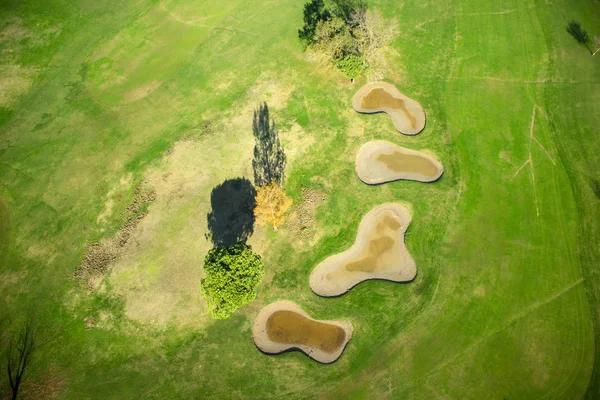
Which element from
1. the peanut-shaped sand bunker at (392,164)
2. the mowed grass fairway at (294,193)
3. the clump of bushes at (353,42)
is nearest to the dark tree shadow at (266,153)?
the mowed grass fairway at (294,193)

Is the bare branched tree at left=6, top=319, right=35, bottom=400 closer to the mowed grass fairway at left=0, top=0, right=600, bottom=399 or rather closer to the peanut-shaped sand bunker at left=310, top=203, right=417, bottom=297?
the mowed grass fairway at left=0, top=0, right=600, bottom=399

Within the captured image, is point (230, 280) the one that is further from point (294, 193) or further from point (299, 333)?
point (294, 193)

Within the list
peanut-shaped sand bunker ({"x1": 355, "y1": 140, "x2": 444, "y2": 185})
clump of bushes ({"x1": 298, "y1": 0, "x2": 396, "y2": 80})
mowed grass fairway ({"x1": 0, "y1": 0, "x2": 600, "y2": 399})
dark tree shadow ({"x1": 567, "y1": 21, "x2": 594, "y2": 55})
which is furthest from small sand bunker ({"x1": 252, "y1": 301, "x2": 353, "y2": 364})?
dark tree shadow ({"x1": 567, "y1": 21, "x2": 594, "y2": 55})

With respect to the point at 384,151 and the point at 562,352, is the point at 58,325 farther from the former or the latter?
the point at 562,352

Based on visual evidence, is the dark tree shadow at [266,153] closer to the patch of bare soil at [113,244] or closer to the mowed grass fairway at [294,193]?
the mowed grass fairway at [294,193]

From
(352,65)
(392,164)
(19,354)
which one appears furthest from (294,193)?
(19,354)
